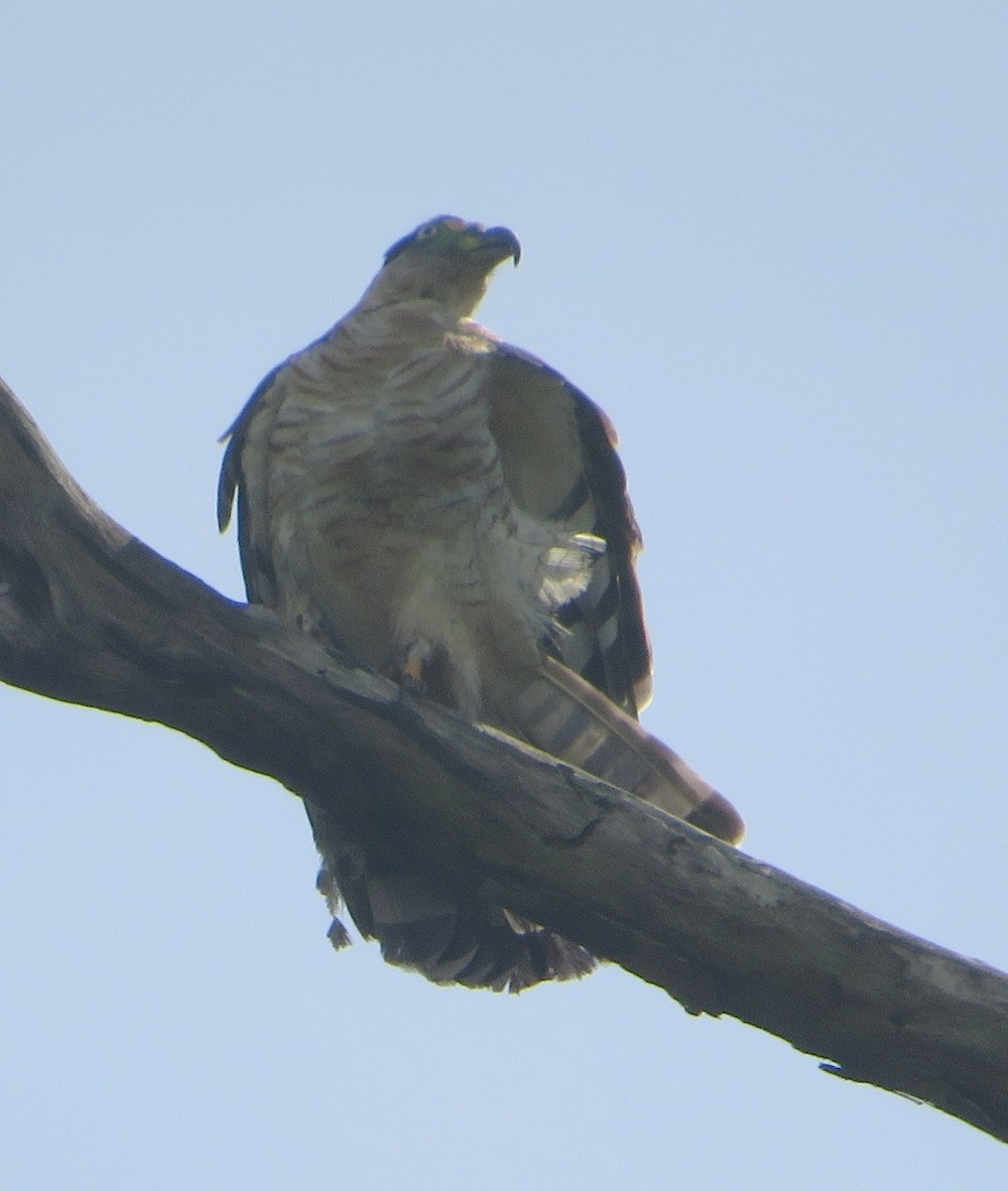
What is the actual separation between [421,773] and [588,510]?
1762mm

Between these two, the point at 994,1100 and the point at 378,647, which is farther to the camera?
the point at 378,647

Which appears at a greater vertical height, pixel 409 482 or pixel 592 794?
pixel 409 482

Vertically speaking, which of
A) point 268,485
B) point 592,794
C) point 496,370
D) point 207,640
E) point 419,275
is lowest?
point 207,640

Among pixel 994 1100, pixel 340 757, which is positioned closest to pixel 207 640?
pixel 340 757

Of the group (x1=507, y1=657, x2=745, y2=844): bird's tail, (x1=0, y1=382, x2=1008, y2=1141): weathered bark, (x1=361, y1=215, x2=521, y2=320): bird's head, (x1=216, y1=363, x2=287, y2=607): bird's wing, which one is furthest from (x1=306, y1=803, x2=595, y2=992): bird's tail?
(x1=361, y1=215, x2=521, y2=320): bird's head

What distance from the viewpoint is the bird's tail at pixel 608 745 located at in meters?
4.88

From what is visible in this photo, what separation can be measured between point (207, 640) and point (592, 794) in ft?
3.52

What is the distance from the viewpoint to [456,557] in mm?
5402

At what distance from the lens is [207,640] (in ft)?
13.7

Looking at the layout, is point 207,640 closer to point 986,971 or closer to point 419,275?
point 986,971

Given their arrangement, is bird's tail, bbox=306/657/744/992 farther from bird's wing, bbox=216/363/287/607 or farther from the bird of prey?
bird's wing, bbox=216/363/287/607

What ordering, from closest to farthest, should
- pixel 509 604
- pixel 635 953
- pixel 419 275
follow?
pixel 635 953 < pixel 509 604 < pixel 419 275

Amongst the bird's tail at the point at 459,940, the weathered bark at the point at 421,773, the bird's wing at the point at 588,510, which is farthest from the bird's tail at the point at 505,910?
the weathered bark at the point at 421,773

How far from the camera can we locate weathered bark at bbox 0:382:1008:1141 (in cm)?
396
